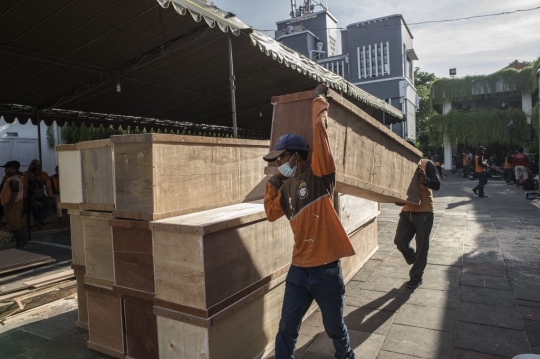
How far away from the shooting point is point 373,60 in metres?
27.3

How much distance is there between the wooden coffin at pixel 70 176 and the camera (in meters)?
3.86

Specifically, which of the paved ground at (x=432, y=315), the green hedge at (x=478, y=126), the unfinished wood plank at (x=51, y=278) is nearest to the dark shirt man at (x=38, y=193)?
the unfinished wood plank at (x=51, y=278)

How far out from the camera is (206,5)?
4.98 meters

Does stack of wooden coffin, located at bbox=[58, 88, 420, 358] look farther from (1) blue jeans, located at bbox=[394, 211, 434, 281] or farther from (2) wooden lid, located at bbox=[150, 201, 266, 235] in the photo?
(1) blue jeans, located at bbox=[394, 211, 434, 281]

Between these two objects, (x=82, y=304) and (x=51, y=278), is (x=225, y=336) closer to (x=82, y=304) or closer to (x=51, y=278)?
(x=82, y=304)

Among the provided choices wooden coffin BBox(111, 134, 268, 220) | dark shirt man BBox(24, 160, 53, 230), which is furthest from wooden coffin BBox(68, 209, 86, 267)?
dark shirt man BBox(24, 160, 53, 230)

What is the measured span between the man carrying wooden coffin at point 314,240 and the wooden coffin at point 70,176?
2244 mm

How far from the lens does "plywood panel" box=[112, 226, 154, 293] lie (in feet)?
10.2

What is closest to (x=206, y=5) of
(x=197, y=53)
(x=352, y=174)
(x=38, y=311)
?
(x=197, y=53)

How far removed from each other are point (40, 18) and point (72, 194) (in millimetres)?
2597

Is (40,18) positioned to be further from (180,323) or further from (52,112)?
(52,112)

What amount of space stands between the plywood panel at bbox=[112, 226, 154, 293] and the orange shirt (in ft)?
4.08

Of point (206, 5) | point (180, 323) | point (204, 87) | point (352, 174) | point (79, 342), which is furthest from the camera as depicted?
point (204, 87)

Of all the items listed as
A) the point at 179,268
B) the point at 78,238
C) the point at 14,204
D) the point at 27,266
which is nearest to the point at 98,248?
the point at 78,238
